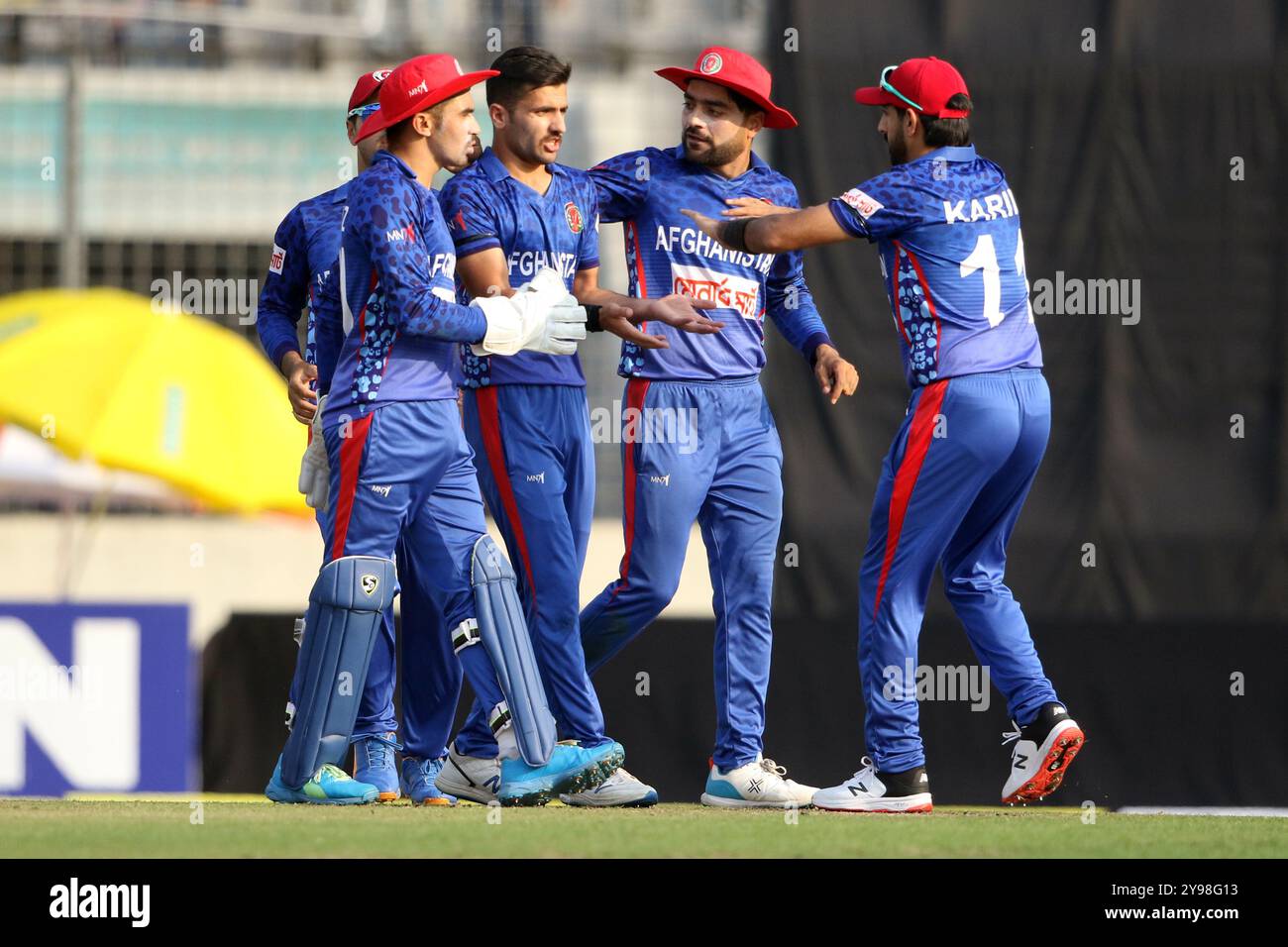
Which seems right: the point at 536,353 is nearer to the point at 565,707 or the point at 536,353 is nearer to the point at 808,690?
the point at 565,707

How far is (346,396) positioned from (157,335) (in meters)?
4.36

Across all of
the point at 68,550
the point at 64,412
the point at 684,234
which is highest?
the point at 684,234

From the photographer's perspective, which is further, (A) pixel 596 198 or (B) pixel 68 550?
(B) pixel 68 550

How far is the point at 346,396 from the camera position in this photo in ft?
17.1

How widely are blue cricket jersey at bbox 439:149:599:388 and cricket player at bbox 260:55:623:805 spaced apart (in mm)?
262

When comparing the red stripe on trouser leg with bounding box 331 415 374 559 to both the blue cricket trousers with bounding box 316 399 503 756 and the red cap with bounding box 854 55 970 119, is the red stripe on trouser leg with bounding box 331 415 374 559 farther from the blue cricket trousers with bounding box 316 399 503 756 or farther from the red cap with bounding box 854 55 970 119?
the red cap with bounding box 854 55 970 119

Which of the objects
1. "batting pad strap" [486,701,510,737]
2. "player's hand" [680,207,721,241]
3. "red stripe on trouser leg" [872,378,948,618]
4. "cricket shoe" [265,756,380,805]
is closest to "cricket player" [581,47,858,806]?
"player's hand" [680,207,721,241]

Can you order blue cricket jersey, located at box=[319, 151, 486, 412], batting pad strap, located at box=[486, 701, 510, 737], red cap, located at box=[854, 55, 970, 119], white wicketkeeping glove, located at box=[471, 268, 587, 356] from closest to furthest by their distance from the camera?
blue cricket jersey, located at box=[319, 151, 486, 412] < white wicketkeeping glove, located at box=[471, 268, 587, 356] < batting pad strap, located at box=[486, 701, 510, 737] < red cap, located at box=[854, 55, 970, 119]

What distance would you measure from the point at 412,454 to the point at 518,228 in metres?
0.81

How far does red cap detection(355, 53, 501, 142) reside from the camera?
520cm

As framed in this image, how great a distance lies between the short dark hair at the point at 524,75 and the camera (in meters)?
5.56

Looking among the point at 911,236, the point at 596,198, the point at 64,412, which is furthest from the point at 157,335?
the point at 911,236

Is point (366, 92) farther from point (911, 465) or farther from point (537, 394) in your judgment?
point (911, 465)

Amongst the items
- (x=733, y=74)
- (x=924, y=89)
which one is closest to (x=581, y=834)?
(x=924, y=89)
